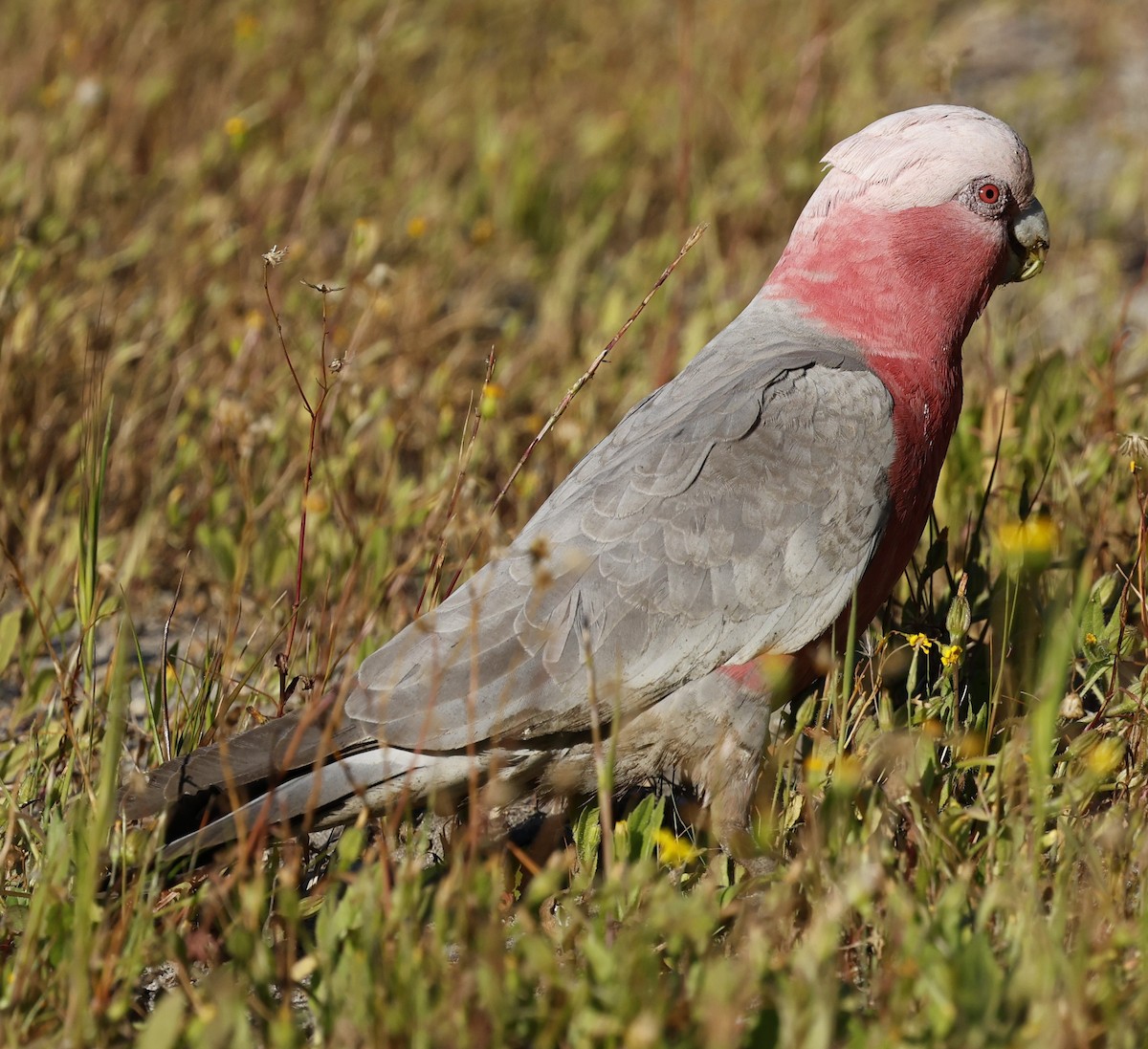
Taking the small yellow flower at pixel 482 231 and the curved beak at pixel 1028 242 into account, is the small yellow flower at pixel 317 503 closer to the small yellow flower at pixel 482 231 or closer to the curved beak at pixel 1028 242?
the curved beak at pixel 1028 242

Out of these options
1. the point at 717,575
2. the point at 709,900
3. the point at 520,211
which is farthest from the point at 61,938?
the point at 520,211

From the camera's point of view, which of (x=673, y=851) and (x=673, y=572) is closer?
(x=673, y=851)

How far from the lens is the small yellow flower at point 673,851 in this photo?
6.77ft

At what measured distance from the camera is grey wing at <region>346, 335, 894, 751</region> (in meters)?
2.26

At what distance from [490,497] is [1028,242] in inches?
61.2

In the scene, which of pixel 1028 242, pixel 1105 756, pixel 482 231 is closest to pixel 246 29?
pixel 482 231

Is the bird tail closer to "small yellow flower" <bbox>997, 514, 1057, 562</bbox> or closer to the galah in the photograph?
the galah

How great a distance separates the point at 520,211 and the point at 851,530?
121 inches

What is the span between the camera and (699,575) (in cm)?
233

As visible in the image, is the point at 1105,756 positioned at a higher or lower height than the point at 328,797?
lower

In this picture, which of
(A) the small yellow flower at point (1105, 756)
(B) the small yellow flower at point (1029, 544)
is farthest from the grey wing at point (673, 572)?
Result: (A) the small yellow flower at point (1105, 756)

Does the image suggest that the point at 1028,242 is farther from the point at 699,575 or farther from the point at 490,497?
the point at 490,497

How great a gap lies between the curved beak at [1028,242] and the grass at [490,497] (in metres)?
0.42

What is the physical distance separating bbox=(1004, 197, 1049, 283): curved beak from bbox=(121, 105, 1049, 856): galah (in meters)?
0.10
